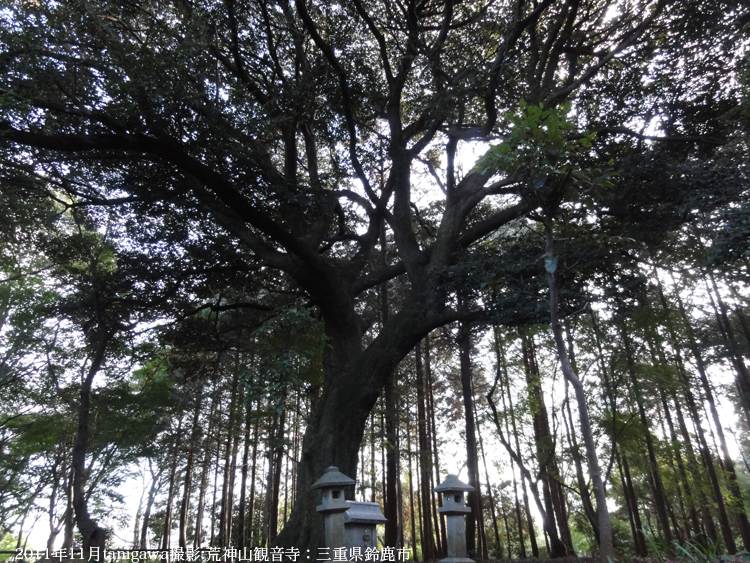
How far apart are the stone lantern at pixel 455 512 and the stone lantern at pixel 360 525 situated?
0.48 meters

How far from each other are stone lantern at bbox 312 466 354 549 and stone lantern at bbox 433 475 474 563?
69 centimetres

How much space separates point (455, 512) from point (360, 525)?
70cm

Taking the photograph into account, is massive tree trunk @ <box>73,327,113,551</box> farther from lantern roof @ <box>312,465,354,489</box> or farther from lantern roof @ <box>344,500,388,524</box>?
lantern roof @ <box>344,500,388,524</box>

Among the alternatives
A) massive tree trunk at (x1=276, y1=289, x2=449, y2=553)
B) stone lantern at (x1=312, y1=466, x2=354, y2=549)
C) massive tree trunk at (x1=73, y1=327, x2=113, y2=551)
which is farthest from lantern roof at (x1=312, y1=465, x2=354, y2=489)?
massive tree trunk at (x1=73, y1=327, x2=113, y2=551)

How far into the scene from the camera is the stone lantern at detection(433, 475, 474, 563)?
3395mm

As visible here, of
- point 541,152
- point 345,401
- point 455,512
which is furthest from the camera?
point 345,401

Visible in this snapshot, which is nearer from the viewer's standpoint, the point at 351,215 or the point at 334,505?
the point at 334,505

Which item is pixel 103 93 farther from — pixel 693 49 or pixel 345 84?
pixel 693 49

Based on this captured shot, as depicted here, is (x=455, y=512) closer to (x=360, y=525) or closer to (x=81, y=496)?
(x=360, y=525)

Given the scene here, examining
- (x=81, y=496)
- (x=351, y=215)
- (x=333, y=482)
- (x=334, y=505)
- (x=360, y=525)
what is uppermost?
(x=351, y=215)

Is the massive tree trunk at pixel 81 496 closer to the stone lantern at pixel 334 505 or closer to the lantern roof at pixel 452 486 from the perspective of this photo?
the stone lantern at pixel 334 505

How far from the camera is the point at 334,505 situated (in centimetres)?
340

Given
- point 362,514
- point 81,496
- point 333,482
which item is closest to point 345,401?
point 333,482

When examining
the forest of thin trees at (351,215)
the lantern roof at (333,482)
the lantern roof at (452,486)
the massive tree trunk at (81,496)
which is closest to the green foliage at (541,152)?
the forest of thin trees at (351,215)
